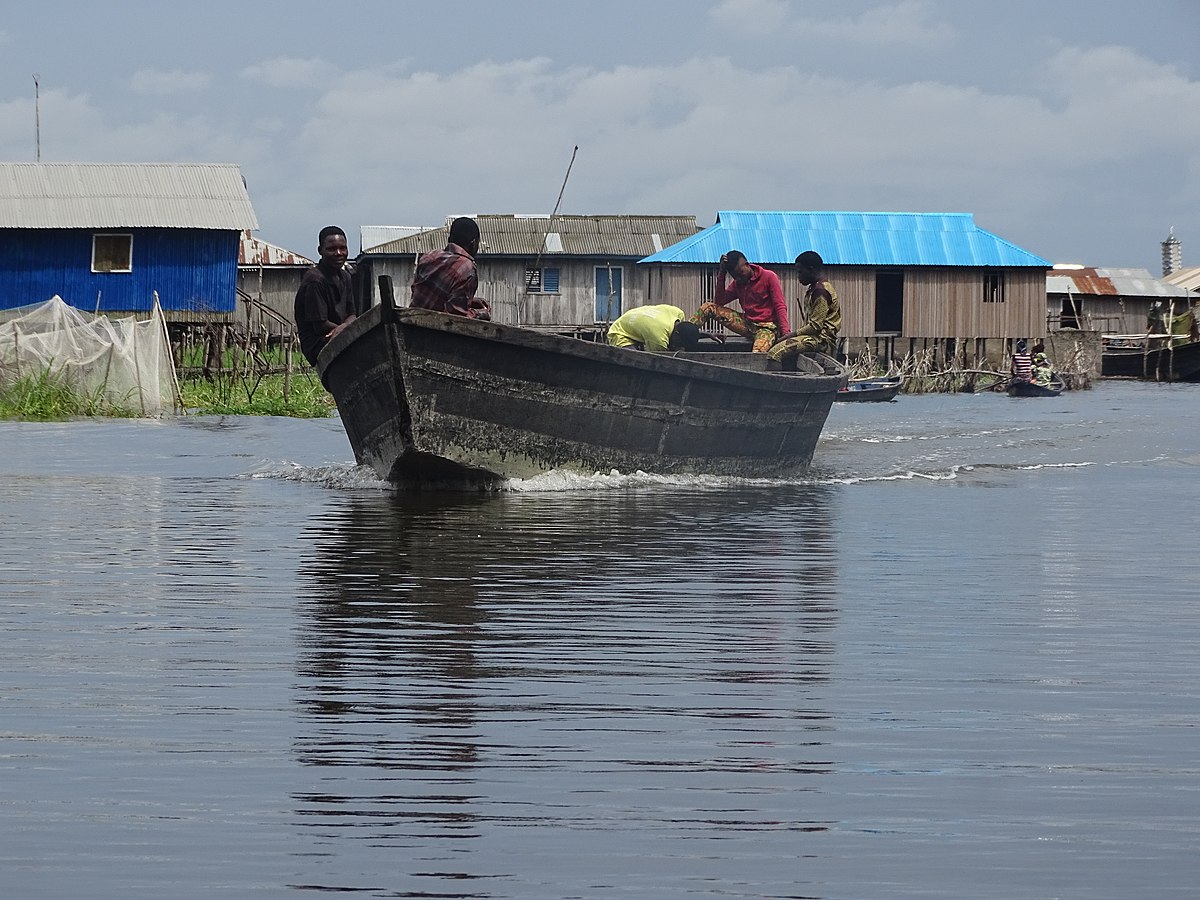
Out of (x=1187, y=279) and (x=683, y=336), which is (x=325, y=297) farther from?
(x=1187, y=279)

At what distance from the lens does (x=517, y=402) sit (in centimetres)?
1296

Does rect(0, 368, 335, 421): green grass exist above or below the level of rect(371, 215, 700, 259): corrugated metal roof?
below

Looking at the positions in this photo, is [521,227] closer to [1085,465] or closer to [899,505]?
[1085,465]

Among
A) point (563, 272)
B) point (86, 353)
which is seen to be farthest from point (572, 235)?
point (86, 353)

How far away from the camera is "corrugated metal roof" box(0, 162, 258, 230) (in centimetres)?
3641

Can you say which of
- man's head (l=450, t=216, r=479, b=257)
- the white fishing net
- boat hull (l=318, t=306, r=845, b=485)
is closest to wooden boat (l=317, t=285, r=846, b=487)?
boat hull (l=318, t=306, r=845, b=485)

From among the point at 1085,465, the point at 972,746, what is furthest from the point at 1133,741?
the point at 1085,465

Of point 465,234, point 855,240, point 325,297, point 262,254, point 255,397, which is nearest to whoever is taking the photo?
point 465,234

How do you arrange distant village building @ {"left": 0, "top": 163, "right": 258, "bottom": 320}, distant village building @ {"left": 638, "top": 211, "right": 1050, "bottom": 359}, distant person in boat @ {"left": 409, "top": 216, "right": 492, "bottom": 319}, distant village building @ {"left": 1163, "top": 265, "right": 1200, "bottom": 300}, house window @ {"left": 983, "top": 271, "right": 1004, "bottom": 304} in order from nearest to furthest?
distant person in boat @ {"left": 409, "top": 216, "right": 492, "bottom": 319} < distant village building @ {"left": 0, "top": 163, "right": 258, "bottom": 320} < distant village building @ {"left": 638, "top": 211, "right": 1050, "bottom": 359} < house window @ {"left": 983, "top": 271, "right": 1004, "bottom": 304} < distant village building @ {"left": 1163, "top": 265, "right": 1200, "bottom": 300}

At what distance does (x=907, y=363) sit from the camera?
43812 millimetres

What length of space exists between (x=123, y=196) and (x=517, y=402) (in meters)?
26.3

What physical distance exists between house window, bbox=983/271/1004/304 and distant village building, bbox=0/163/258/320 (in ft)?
58.7

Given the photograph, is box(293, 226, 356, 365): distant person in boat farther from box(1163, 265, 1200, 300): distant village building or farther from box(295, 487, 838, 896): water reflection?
box(1163, 265, 1200, 300): distant village building

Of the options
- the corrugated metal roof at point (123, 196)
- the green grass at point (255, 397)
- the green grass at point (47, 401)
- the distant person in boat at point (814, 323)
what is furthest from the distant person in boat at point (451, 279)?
the corrugated metal roof at point (123, 196)
